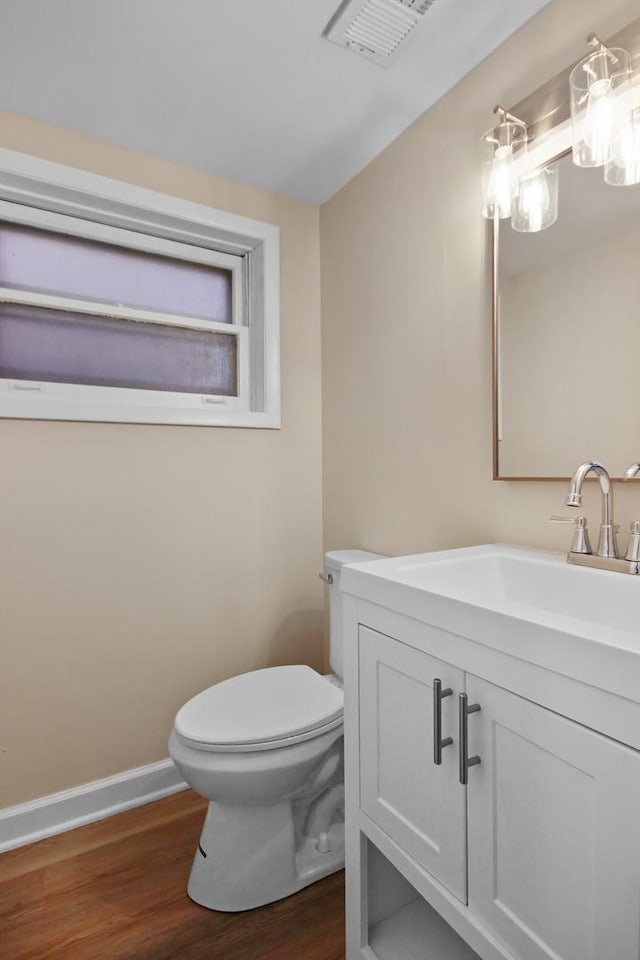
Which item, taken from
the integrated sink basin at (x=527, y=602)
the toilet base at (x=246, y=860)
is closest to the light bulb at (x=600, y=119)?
the integrated sink basin at (x=527, y=602)

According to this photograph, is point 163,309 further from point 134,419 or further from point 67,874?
point 67,874

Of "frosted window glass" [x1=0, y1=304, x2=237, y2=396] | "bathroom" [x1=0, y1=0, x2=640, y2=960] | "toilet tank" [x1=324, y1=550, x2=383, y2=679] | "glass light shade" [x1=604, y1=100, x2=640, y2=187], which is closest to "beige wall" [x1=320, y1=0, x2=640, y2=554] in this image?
"bathroom" [x1=0, y1=0, x2=640, y2=960]

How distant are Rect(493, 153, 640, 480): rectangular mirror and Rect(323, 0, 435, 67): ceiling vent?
0.52 m

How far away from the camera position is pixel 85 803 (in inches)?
65.8

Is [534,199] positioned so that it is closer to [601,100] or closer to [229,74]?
[601,100]

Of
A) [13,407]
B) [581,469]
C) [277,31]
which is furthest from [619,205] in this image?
[13,407]

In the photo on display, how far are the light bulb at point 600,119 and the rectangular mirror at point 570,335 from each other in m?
0.06

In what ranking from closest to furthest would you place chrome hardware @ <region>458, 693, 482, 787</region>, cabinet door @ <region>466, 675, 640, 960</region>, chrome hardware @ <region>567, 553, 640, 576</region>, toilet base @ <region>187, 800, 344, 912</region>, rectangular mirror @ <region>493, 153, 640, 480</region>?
cabinet door @ <region>466, 675, 640, 960</region>, chrome hardware @ <region>458, 693, 482, 787</region>, chrome hardware @ <region>567, 553, 640, 576</region>, rectangular mirror @ <region>493, 153, 640, 480</region>, toilet base @ <region>187, 800, 344, 912</region>

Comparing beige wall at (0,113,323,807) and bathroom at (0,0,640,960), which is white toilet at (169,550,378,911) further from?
beige wall at (0,113,323,807)

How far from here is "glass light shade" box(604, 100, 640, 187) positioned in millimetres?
1068

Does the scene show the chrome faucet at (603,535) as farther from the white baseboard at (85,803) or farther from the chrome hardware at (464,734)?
the white baseboard at (85,803)

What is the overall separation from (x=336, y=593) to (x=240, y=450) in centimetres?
65

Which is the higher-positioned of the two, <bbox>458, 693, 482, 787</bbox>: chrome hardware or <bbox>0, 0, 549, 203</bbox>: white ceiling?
<bbox>0, 0, 549, 203</bbox>: white ceiling

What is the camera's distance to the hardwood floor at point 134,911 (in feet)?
4.01
